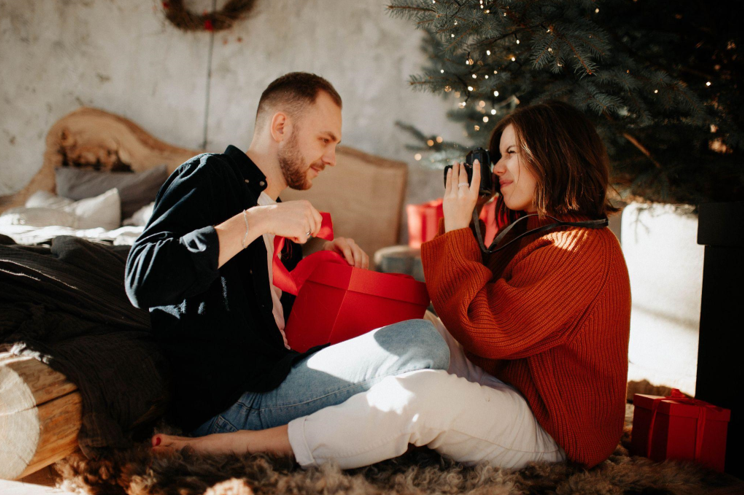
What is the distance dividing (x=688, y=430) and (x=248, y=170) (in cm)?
122

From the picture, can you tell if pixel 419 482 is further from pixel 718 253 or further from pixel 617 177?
pixel 617 177

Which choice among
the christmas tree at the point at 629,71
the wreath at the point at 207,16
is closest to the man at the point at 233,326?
the christmas tree at the point at 629,71

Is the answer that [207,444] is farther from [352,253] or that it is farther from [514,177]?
[514,177]

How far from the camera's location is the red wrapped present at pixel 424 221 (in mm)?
2850

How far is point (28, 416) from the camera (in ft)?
2.89

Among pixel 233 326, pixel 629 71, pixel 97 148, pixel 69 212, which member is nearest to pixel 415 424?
pixel 233 326

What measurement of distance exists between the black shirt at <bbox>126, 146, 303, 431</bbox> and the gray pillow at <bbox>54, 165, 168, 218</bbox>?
2.08 metres

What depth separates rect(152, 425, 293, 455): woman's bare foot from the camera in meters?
1.04

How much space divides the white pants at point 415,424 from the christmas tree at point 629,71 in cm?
90

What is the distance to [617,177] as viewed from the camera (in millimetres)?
1993

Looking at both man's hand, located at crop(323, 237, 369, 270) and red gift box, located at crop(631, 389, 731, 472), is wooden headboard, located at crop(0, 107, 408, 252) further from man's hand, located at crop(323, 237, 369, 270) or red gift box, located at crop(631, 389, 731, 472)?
red gift box, located at crop(631, 389, 731, 472)

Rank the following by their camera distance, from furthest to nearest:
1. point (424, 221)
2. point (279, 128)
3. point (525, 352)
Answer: point (424, 221) → point (279, 128) → point (525, 352)

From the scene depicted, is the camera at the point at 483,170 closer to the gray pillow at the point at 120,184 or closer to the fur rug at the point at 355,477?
the fur rug at the point at 355,477

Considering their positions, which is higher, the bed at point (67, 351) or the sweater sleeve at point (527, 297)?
the sweater sleeve at point (527, 297)
